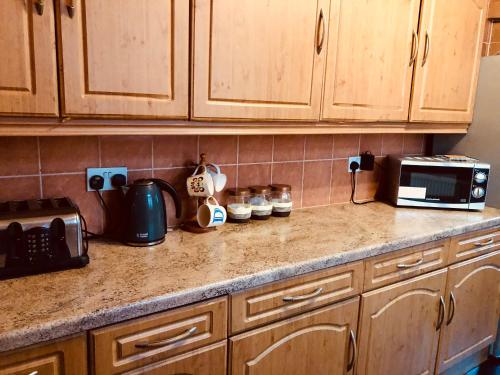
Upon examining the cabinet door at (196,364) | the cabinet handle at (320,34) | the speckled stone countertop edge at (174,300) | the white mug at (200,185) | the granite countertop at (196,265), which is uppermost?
the cabinet handle at (320,34)

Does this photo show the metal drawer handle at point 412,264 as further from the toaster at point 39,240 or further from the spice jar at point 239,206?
the toaster at point 39,240

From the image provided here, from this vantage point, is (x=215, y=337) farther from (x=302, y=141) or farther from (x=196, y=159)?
(x=302, y=141)

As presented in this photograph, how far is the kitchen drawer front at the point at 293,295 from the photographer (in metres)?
1.25

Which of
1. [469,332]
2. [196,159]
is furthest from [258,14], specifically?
[469,332]

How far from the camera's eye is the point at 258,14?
1.40 meters

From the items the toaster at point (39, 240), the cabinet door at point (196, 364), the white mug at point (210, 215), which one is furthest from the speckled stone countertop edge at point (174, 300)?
the white mug at point (210, 215)

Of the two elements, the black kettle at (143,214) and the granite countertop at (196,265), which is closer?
the granite countertop at (196,265)

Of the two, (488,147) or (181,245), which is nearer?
(181,245)

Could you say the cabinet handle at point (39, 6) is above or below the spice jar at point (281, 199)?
above

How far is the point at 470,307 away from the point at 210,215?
139 cm

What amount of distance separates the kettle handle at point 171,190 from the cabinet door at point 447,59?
1.16 m

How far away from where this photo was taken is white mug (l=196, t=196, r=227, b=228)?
5.16 ft

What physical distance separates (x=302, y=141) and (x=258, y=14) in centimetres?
73

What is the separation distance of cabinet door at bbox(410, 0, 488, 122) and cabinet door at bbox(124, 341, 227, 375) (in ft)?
4.55
